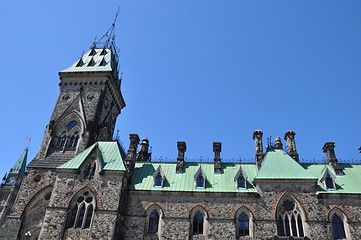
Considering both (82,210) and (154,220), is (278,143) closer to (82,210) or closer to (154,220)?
(154,220)

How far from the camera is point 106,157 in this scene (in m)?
29.2

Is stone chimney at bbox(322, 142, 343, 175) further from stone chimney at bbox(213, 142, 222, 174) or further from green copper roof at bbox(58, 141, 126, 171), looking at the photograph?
green copper roof at bbox(58, 141, 126, 171)

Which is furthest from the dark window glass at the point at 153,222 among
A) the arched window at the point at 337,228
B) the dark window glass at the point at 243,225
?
the arched window at the point at 337,228

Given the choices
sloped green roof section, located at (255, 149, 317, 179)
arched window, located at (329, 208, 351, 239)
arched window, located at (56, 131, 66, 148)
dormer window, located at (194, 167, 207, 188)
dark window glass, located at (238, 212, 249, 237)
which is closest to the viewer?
arched window, located at (329, 208, 351, 239)

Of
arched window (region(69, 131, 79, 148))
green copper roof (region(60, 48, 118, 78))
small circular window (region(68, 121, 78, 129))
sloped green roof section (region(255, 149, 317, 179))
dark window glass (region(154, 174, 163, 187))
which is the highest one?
green copper roof (region(60, 48, 118, 78))

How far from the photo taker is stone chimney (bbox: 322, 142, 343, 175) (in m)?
28.6

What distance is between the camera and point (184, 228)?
2489cm

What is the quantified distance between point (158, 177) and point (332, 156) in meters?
17.5

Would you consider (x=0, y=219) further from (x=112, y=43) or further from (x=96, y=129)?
(x=112, y=43)

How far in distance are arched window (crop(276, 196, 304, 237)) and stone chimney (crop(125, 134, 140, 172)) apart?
14.4 meters

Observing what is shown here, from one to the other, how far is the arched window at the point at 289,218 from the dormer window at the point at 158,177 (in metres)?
10.6

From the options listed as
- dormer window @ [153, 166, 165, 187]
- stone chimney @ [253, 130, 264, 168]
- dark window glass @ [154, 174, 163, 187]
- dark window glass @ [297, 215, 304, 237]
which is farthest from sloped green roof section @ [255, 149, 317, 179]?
dark window glass @ [154, 174, 163, 187]

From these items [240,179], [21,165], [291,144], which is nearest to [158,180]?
[240,179]

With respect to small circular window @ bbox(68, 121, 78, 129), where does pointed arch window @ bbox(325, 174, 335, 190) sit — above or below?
below
